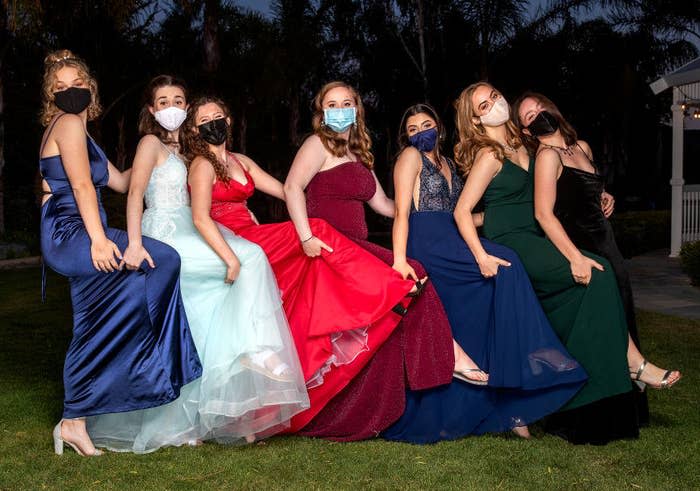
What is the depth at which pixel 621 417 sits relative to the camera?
5473 mm

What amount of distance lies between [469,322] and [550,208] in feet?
2.88

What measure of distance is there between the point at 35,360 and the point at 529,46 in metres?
18.4

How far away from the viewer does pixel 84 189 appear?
5227mm

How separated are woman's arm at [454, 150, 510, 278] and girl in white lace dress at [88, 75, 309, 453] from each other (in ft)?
4.05

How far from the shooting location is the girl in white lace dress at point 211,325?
208 inches

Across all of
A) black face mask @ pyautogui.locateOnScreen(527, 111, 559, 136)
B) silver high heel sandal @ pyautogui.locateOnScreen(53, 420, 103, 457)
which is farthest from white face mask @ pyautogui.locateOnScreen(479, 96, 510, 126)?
silver high heel sandal @ pyautogui.locateOnScreen(53, 420, 103, 457)

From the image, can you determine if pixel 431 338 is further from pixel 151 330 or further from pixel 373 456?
pixel 151 330

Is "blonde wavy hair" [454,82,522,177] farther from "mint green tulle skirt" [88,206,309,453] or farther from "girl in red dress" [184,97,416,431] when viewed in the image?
"mint green tulle skirt" [88,206,309,453]

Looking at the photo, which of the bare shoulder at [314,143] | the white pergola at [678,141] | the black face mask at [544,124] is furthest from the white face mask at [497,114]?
the white pergola at [678,141]

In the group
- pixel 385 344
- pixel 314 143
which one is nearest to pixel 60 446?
pixel 385 344

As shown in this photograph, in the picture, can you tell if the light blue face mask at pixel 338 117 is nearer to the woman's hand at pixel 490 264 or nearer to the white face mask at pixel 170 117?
the white face mask at pixel 170 117

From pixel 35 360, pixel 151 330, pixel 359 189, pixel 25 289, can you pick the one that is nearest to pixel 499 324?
pixel 359 189

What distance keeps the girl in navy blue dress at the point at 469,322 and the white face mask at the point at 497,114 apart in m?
0.36

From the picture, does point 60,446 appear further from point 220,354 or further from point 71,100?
point 71,100
